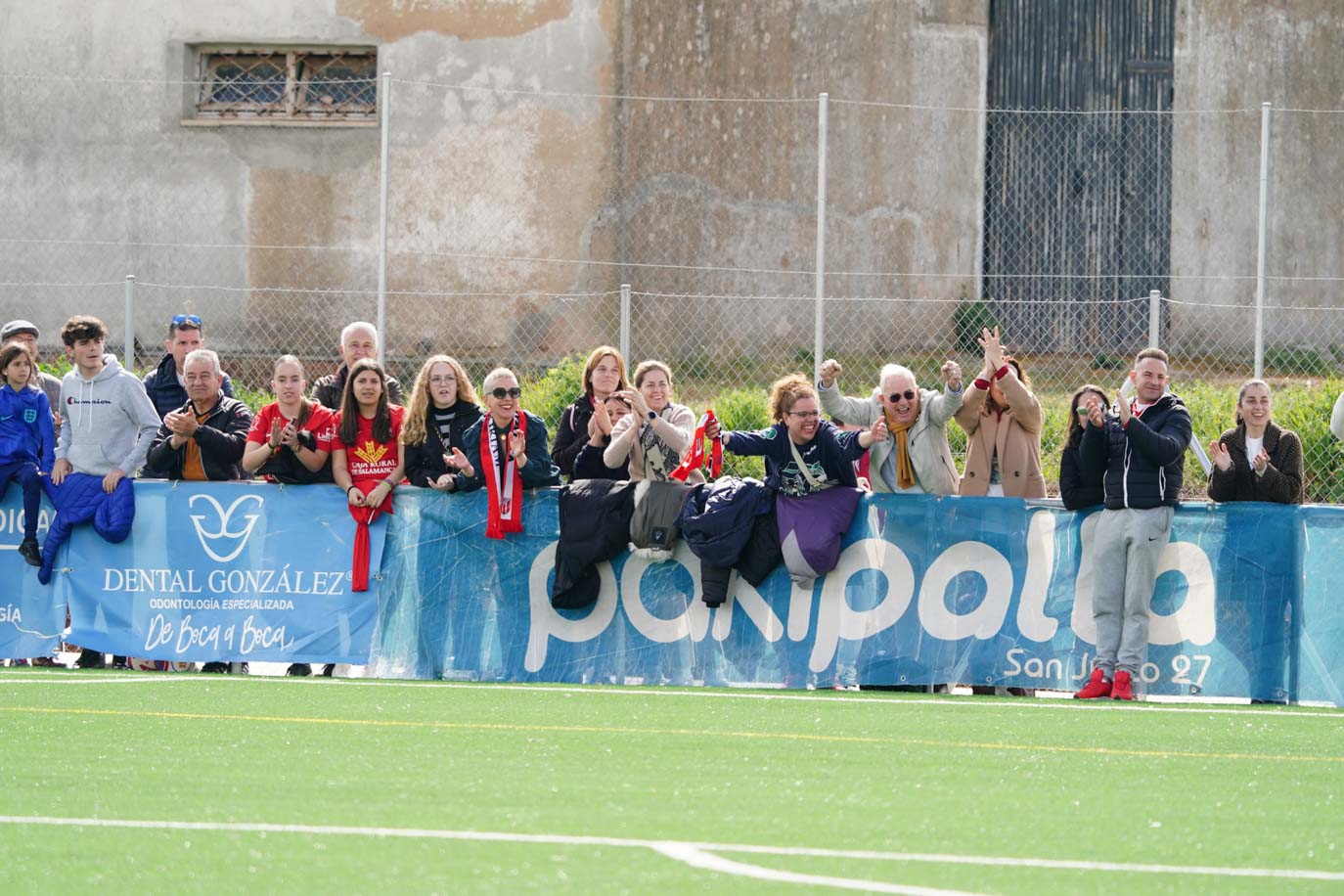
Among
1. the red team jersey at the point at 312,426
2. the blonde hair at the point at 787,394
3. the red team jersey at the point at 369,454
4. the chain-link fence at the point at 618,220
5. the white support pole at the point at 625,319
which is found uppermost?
the chain-link fence at the point at 618,220

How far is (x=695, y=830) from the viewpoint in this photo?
6668 millimetres

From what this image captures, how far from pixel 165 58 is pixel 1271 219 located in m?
12.1

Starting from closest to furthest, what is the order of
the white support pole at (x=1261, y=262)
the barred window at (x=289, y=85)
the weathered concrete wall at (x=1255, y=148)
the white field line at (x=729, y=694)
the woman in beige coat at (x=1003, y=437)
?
the white field line at (x=729, y=694) < the woman in beige coat at (x=1003, y=437) < the white support pole at (x=1261, y=262) < the barred window at (x=289, y=85) < the weathered concrete wall at (x=1255, y=148)

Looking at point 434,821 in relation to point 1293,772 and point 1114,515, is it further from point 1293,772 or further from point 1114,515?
point 1114,515

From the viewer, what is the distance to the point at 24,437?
13008 mm

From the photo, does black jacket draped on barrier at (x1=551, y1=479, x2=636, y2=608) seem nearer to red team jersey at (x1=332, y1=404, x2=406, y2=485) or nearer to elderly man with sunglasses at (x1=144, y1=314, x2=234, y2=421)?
red team jersey at (x1=332, y1=404, x2=406, y2=485)

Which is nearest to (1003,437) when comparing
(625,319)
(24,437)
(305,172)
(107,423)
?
(625,319)

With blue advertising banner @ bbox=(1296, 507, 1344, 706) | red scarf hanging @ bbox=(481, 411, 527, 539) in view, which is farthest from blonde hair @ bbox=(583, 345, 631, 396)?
blue advertising banner @ bbox=(1296, 507, 1344, 706)

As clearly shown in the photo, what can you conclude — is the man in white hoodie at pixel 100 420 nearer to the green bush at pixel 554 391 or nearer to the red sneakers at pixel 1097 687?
the green bush at pixel 554 391

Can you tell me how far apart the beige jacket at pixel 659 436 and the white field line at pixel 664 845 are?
564 cm

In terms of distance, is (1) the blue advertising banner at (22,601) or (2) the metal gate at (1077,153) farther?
(2) the metal gate at (1077,153)

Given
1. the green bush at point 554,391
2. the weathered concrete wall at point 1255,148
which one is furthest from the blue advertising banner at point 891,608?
the weathered concrete wall at point 1255,148

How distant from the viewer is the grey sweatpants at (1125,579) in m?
11.4

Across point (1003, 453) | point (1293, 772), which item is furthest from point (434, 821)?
point (1003, 453)
